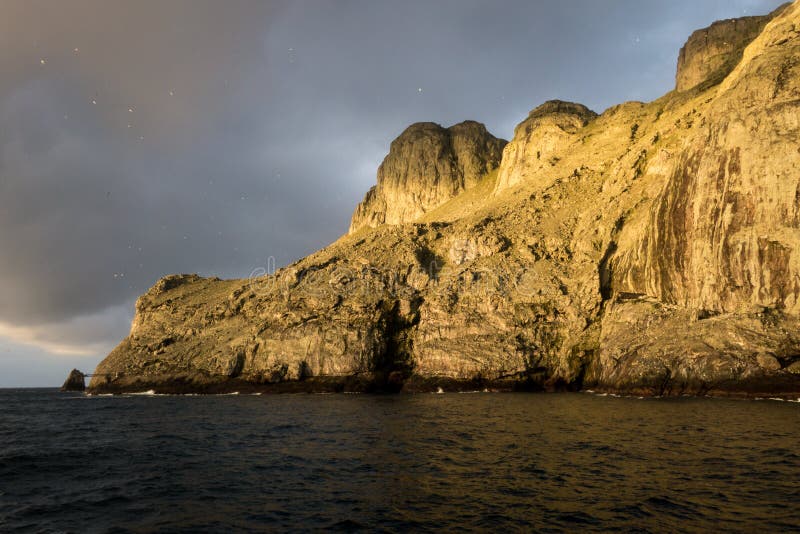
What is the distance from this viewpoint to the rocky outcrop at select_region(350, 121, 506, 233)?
148 metres

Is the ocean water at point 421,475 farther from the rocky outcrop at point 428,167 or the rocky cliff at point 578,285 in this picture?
the rocky outcrop at point 428,167

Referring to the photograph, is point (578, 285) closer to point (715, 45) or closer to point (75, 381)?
point (715, 45)

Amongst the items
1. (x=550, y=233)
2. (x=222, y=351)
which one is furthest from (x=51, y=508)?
(x=550, y=233)

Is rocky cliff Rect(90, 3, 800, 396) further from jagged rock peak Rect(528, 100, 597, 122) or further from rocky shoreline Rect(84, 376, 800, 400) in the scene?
jagged rock peak Rect(528, 100, 597, 122)

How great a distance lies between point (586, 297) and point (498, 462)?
172 ft

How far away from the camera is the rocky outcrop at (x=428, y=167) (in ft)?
486

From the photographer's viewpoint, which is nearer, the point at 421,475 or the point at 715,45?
the point at 421,475

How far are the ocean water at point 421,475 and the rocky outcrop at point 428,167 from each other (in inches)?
4811

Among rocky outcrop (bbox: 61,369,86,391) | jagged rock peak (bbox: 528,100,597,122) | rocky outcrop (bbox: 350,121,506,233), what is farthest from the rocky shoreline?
rocky outcrop (bbox: 350,121,506,233)

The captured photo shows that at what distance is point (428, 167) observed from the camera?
6009 inches

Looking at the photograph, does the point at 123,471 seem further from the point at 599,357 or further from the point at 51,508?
the point at 599,357

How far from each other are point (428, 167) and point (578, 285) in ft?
308

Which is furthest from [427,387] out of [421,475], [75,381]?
[75,381]

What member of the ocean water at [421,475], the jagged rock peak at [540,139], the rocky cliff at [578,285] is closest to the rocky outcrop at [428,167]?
the jagged rock peak at [540,139]
